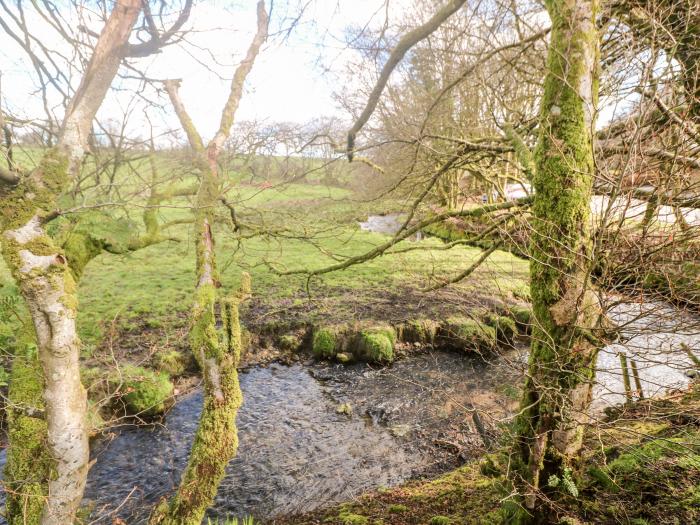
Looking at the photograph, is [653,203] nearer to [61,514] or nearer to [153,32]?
[61,514]

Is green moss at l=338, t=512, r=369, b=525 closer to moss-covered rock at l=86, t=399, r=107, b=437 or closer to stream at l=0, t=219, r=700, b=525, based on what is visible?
stream at l=0, t=219, r=700, b=525

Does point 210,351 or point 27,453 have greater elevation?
point 210,351

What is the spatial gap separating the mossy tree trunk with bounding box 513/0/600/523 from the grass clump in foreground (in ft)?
0.80

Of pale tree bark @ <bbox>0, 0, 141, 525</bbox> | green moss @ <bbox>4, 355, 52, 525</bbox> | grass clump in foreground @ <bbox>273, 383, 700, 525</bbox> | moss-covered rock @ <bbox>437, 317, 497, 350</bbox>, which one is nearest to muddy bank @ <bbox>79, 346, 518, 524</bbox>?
grass clump in foreground @ <bbox>273, 383, 700, 525</bbox>

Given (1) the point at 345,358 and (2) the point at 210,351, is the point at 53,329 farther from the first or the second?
(1) the point at 345,358

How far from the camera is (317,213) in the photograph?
978 inches

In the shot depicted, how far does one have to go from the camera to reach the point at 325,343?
30.9 feet

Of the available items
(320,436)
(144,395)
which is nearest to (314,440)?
(320,436)

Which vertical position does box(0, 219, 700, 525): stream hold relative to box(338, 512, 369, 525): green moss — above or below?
below

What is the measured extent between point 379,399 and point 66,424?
556cm

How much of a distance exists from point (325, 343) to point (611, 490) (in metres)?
6.56

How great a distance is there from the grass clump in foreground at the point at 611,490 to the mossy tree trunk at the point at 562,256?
0.24 meters

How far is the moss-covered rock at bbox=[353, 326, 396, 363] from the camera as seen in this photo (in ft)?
29.8

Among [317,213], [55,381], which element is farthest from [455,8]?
[317,213]
